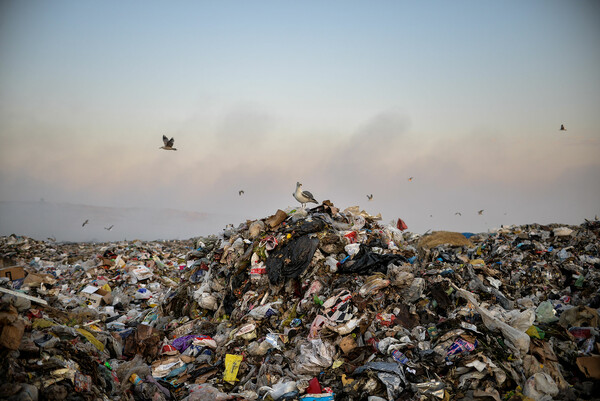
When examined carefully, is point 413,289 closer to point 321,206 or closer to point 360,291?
point 360,291

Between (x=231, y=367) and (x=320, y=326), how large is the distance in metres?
1.31

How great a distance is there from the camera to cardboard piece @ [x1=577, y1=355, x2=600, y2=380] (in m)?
3.49

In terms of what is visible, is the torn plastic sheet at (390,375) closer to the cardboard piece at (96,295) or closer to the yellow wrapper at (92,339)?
the yellow wrapper at (92,339)

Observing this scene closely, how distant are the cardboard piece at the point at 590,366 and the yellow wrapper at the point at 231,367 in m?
3.97

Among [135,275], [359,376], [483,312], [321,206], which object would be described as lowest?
[135,275]

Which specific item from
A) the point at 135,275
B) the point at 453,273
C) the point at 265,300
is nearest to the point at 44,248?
the point at 135,275

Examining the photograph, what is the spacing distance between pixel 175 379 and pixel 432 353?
10.8ft

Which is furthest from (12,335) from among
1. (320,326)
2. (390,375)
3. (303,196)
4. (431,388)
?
(303,196)

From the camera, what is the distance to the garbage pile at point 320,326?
3.51 m

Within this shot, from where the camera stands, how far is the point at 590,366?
11.6 feet

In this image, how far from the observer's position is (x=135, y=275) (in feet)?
31.7

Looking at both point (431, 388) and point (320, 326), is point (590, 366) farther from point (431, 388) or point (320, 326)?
point (320, 326)

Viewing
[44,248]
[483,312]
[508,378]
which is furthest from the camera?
[44,248]

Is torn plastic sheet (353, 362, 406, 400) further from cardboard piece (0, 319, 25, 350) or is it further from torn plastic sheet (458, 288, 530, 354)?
cardboard piece (0, 319, 25, 350)
